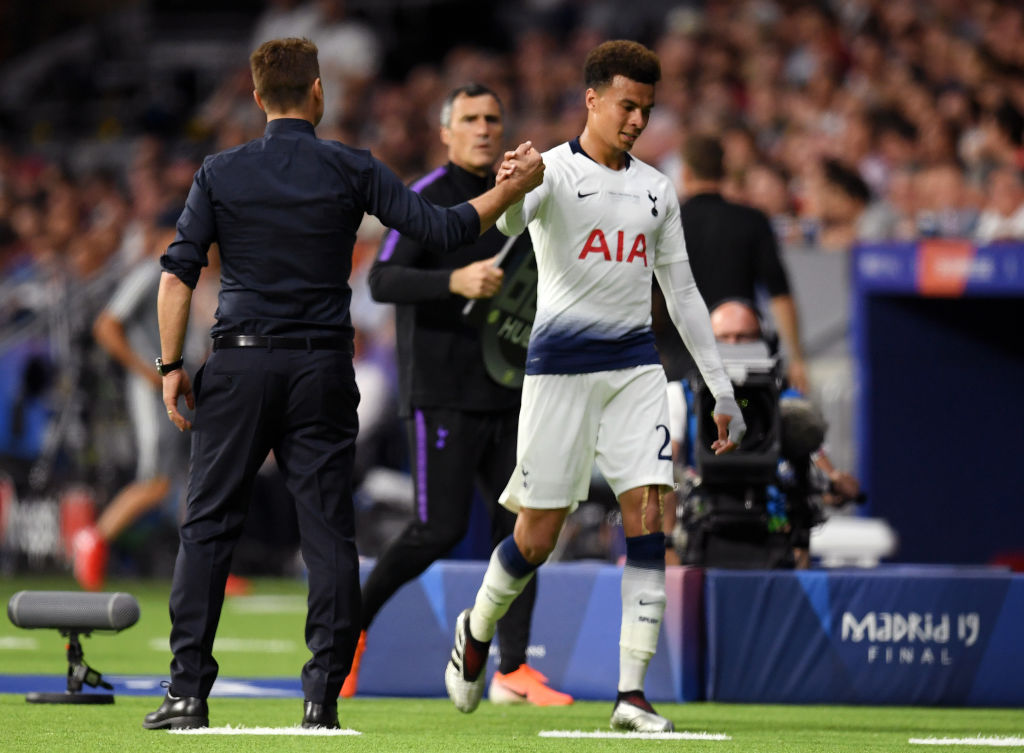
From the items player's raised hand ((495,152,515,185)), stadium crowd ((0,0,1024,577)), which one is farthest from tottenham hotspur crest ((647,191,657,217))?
stadium crowd ((0,0,1024,577))

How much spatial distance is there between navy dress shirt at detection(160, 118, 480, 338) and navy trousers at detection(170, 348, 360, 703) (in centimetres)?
14

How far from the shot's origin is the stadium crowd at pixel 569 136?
1283 cm

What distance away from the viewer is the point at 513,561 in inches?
259

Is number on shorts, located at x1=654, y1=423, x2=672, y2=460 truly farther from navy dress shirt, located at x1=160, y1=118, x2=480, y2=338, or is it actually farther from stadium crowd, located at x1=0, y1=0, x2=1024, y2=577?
stadium crowd, located at x1=0, y1=0, x2=1024, y2=577

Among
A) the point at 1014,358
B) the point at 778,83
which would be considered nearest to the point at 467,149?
the point at 1014,358

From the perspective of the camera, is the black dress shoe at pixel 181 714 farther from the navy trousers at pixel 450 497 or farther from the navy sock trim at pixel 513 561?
the navy trousers at pixel 450 497

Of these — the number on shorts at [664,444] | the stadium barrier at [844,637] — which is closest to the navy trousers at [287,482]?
the number on shorts at [664,444]

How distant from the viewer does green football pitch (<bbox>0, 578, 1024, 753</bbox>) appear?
18.7 ft

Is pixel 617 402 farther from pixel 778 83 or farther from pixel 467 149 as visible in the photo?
pixel 778 83

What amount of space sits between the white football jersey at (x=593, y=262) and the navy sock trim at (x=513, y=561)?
A: 0.62 metres

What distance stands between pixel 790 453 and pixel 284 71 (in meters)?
3.09

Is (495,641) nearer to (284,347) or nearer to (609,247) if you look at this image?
(609,247)

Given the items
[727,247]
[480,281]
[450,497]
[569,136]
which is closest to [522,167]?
[480,281]

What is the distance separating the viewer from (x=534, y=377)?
21.3 feet
